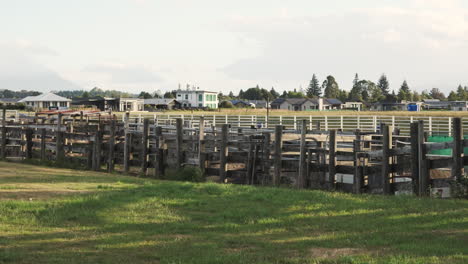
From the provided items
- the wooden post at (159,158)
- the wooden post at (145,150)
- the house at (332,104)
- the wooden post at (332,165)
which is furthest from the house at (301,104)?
the wooden post at (332,165)

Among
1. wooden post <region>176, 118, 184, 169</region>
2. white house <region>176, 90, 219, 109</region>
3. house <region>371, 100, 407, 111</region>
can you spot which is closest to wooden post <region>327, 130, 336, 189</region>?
wooden post <region>176, 118, 184, 169</region>

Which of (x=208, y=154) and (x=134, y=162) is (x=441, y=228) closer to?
(x=208, y=154)

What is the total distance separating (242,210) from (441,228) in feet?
12.4

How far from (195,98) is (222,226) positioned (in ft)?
429

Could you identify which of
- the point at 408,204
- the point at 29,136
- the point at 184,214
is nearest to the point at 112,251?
the point at 184,214

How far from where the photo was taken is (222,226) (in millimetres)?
10289

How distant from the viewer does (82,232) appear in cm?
980

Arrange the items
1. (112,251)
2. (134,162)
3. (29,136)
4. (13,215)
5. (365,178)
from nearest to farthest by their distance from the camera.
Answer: (112,251) < (13,215) < (365,178) < (134,162) < (29,136)

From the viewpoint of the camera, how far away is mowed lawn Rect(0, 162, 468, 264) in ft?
26.8

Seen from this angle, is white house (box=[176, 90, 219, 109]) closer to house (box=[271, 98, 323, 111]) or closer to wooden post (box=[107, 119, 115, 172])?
house (box=[271, 98, 323, 111])

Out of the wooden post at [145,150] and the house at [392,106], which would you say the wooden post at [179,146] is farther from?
the house at [392,106]

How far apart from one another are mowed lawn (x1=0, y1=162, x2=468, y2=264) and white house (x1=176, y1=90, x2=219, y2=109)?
412 ft

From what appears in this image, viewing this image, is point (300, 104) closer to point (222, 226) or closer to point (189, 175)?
point (189, 175)

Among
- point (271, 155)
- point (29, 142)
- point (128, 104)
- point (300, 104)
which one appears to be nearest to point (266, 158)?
point (271, 155)
